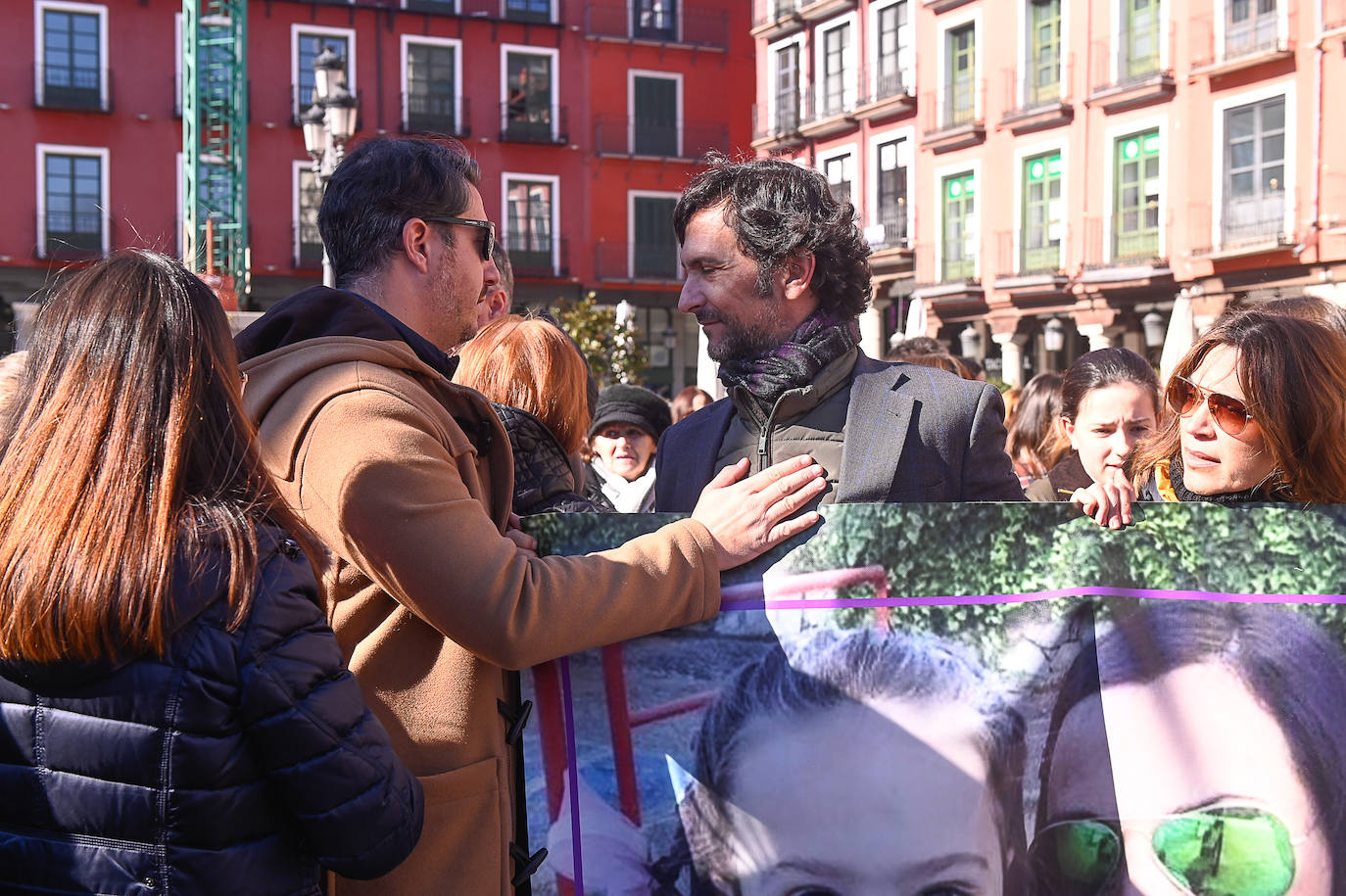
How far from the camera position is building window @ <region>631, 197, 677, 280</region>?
3058cm

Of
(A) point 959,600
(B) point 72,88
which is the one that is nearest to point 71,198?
(B) point 72,88

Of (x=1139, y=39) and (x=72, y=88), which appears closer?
(x=1139, y=39)

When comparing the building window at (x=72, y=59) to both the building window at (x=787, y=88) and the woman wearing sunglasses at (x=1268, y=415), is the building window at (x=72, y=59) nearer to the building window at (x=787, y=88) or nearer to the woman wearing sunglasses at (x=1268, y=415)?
the building window at (x=787, y=88)

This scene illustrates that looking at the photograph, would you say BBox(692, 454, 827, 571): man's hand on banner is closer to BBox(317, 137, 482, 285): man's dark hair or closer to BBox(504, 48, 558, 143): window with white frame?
BBox(317, 137, 482, 285): man's dark hair

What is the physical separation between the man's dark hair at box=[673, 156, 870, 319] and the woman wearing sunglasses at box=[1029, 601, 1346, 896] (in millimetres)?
987

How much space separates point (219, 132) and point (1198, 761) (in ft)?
81.8

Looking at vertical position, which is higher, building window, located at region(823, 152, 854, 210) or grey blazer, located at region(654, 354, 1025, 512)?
building window, located at region(823, 152, 854, 210)

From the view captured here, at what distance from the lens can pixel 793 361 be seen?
8.41 ft

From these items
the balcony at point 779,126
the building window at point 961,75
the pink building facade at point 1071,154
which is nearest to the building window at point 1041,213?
the pink building facade at point 1071,154

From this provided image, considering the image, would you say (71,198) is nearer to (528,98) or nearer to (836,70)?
(528,98)

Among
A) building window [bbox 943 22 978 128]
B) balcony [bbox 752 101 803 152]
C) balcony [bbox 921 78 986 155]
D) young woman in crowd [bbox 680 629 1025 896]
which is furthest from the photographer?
balcony [bbox 752 101 803 152]

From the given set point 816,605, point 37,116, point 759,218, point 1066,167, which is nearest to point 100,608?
point 816,605

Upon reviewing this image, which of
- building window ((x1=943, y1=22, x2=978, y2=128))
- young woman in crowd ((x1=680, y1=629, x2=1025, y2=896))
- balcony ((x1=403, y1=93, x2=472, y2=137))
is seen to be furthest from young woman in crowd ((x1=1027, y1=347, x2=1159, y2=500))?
balcony ((x1=403, y1=93, x2=472, y2=137))

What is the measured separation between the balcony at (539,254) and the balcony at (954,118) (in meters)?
9.41
